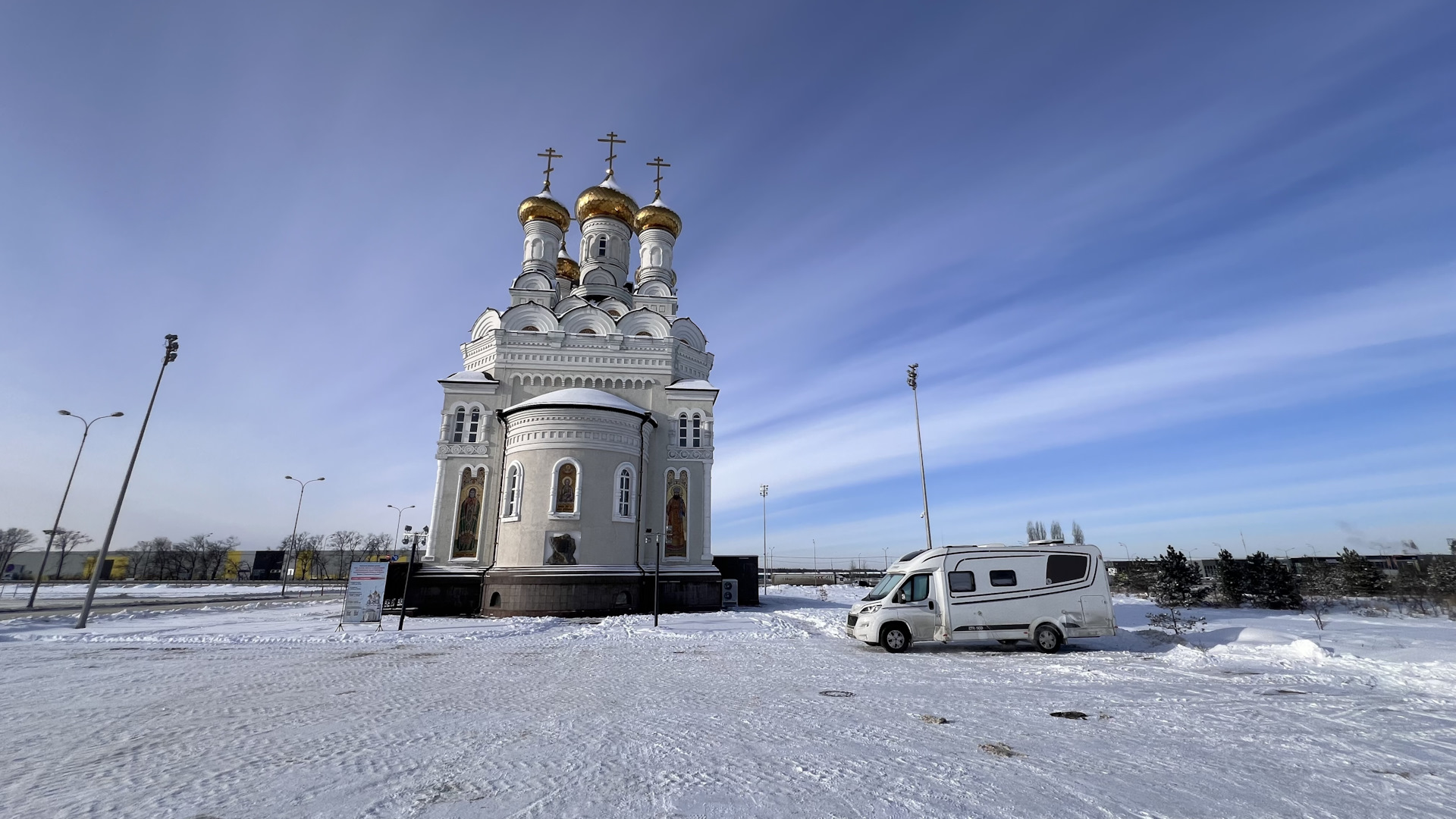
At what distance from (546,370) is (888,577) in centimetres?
1858


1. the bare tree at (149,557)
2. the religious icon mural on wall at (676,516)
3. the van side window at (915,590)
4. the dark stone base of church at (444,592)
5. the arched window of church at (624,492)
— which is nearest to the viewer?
the van side window at (915,590)

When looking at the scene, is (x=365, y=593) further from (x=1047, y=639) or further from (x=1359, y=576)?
(x=1359, y=576)

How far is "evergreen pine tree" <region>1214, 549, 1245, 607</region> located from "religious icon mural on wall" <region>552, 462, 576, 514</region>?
2844 cm

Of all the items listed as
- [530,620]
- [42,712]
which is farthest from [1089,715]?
[530,620]

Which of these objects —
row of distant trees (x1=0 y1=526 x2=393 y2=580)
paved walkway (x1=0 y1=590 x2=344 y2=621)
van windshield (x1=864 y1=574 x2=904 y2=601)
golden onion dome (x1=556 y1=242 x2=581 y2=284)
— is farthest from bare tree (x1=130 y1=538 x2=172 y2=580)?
van windshield (x1=864 y1=574 x2=904 y2=601)

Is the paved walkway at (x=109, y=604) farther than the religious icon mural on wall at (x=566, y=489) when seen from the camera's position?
Yes

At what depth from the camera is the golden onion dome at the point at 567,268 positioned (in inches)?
1459

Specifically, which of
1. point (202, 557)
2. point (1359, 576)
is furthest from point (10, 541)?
point (1359, 576)

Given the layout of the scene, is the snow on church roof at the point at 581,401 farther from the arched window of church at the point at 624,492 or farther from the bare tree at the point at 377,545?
the bare tree at the point at 377,545

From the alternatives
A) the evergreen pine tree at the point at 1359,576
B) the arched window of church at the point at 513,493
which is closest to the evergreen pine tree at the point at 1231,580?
the evergreen pine tree at the point at 1359,576

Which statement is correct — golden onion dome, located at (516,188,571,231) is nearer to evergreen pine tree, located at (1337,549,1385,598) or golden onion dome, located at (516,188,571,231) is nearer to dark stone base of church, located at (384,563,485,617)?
dark stone base of church, located at (384,563,485,617)

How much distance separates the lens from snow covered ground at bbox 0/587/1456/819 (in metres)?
4.39

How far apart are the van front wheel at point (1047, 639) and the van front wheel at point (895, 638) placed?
2.70 m

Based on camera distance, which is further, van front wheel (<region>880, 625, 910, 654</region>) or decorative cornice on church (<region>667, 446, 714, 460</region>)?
decorative cornice on church (<region>667, 446, 714, 460</region>)
